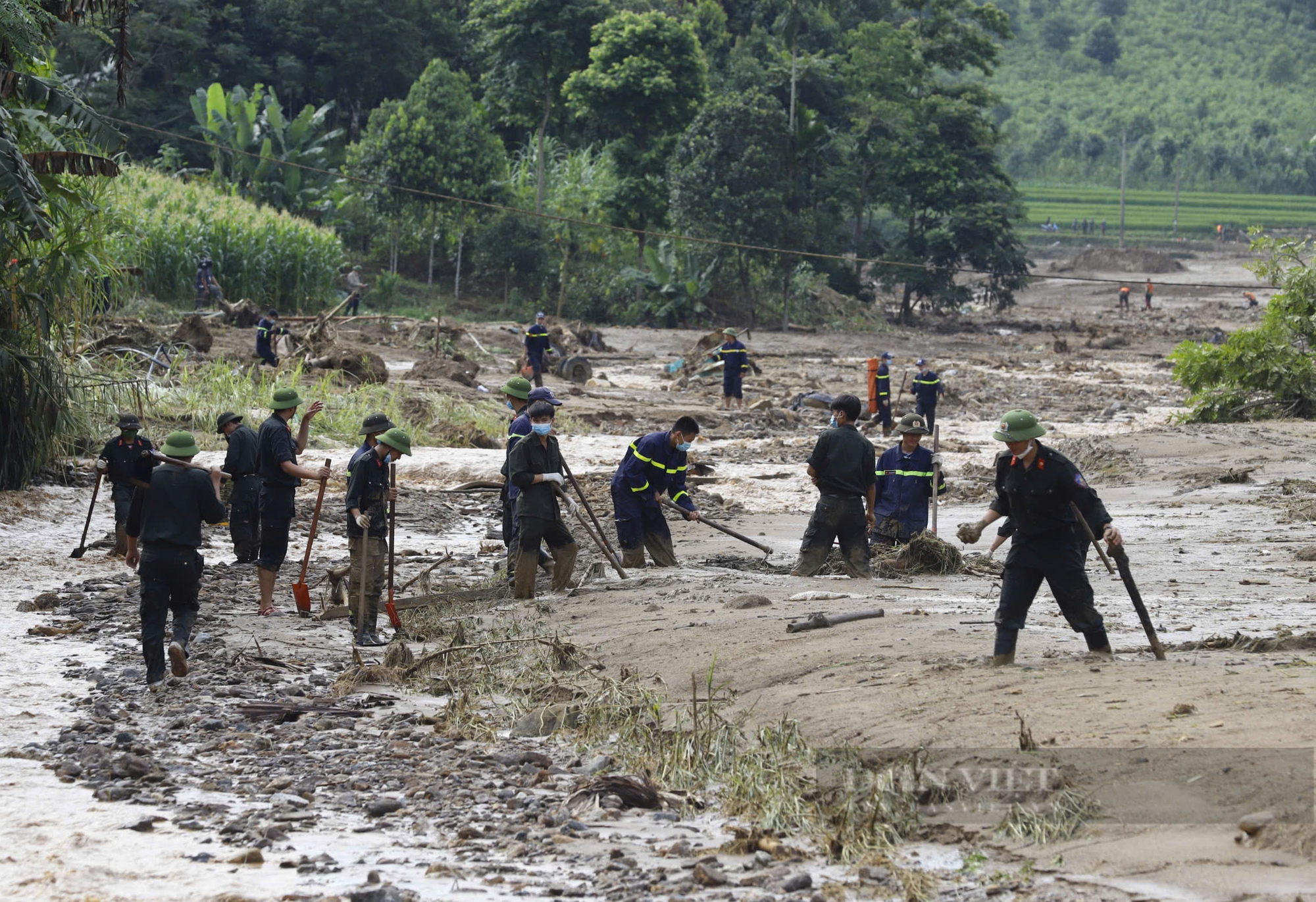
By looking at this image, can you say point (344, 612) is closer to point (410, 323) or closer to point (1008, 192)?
point (410, 323)

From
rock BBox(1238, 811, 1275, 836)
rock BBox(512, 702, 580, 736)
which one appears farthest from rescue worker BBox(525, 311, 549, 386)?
rock BBox(1238, 811, 1275, 836)

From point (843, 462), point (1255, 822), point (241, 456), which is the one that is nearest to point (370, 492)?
point (241, 456)

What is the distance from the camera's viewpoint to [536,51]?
44.1m

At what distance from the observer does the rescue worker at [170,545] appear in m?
9.02

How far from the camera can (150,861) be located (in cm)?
619

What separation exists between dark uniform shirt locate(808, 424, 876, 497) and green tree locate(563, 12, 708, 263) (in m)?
32.6

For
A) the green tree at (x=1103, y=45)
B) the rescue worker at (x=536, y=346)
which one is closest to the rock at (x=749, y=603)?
the rescue worker at (x=536, y=346)

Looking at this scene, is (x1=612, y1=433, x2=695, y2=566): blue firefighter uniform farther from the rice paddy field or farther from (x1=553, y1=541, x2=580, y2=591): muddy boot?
the rice paddy field

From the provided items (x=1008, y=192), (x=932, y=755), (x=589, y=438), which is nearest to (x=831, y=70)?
(x=1008, y=192)

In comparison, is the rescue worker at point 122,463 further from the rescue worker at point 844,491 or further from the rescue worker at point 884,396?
the rescue worker at point 884,396

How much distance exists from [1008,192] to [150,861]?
44800mm

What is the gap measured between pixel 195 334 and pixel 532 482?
51.5 ft

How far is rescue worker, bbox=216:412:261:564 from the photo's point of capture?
11.7 meters

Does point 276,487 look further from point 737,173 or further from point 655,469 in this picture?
point 737,173
